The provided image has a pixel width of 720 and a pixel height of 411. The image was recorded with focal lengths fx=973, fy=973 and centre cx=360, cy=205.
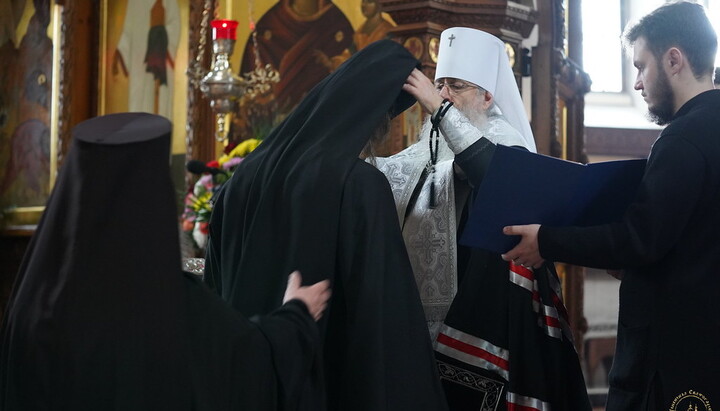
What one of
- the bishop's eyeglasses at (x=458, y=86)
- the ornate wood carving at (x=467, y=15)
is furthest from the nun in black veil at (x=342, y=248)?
the ornate wood carving at (x=467, y=15)

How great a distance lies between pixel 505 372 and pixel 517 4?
113 inches

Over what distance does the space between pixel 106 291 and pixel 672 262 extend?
1.71 metres

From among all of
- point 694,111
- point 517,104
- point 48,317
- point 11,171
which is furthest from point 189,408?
point 11,171

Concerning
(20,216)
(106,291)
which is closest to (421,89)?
(106,291)

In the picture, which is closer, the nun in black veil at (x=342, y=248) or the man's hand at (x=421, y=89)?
the nun in black veil at (x=342, y=248)

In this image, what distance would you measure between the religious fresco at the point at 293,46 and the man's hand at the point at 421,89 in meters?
4.07

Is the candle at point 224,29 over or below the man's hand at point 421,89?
over

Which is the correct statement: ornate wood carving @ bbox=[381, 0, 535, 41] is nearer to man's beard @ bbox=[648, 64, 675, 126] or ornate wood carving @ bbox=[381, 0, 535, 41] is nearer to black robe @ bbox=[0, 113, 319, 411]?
man's beard @ bbox=[648, 64, 675, 126]

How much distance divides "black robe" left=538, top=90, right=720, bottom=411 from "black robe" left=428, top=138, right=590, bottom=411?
39 centimetres

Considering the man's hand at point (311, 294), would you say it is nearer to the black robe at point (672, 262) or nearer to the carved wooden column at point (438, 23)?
the black robe at point (672, 262)

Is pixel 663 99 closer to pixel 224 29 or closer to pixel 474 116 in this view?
pixel 474 116

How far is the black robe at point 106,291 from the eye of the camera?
6.22 feet

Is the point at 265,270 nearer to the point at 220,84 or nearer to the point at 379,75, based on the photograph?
the point at 379,75

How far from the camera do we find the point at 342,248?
271 centimetres
